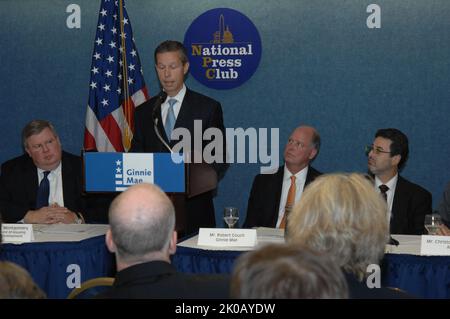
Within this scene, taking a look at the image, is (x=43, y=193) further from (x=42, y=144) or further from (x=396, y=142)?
(x=396, y=142)

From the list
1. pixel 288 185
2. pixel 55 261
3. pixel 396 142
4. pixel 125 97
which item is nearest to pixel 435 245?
pixel 396 142

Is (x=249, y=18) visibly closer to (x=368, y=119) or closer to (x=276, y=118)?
(x=276, y=118)

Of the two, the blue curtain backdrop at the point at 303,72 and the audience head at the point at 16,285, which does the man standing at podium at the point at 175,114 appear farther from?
the audience head at the point at 16,285

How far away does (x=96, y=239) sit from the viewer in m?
4.21

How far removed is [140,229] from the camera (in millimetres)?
2314

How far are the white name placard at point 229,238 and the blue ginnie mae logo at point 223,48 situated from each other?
2665 mm

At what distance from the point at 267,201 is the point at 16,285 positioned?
3.57 m

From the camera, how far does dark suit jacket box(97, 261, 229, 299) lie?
2171 millimetres

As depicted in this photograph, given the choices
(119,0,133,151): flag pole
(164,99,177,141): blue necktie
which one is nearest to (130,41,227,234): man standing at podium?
(164,99,177,141): blue necktie

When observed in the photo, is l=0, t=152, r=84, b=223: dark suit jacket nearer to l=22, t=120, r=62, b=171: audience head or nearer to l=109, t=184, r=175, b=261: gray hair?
l=22, t=120, r=62, b=171: audience head

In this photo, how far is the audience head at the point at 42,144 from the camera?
5.09 meters
